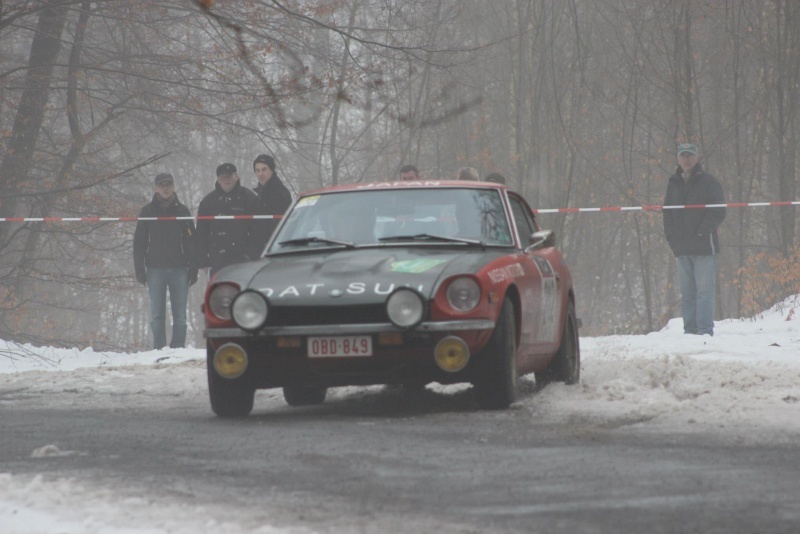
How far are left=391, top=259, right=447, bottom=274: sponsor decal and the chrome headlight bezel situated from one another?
31.7 inches

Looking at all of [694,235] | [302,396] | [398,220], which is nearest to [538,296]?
[398,220]

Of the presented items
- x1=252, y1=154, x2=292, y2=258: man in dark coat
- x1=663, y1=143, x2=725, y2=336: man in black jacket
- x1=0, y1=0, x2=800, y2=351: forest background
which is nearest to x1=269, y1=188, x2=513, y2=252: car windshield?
x1=0, y1=0, x2=800, y2=351: forest background

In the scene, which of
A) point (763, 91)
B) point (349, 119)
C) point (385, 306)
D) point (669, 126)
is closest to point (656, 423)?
point (385, 306)

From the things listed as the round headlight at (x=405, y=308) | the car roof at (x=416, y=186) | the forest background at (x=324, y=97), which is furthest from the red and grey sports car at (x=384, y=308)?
the forest background at (x=324, y=97)

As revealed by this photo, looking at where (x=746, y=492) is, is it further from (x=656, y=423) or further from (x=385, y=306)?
(x=385, y=306)

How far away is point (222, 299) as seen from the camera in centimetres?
820

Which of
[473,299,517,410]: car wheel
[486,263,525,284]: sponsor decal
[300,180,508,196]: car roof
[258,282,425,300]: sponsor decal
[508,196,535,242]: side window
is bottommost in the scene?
[473,299,517,410]: car wheel

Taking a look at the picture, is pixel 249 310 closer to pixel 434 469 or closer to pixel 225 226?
pixel 434 469

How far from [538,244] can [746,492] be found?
4.23 metres

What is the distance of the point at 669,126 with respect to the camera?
32.5 metres

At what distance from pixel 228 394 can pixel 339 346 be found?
97 centimetres

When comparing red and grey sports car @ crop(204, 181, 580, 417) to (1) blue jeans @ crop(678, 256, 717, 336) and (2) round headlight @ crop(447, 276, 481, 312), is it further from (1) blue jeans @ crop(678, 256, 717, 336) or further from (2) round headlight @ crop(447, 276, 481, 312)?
(1) blue jeans @ crop(678, 256, 717, 336)

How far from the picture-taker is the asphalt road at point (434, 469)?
473cm

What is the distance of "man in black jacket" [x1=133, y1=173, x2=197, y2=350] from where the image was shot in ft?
54.9
